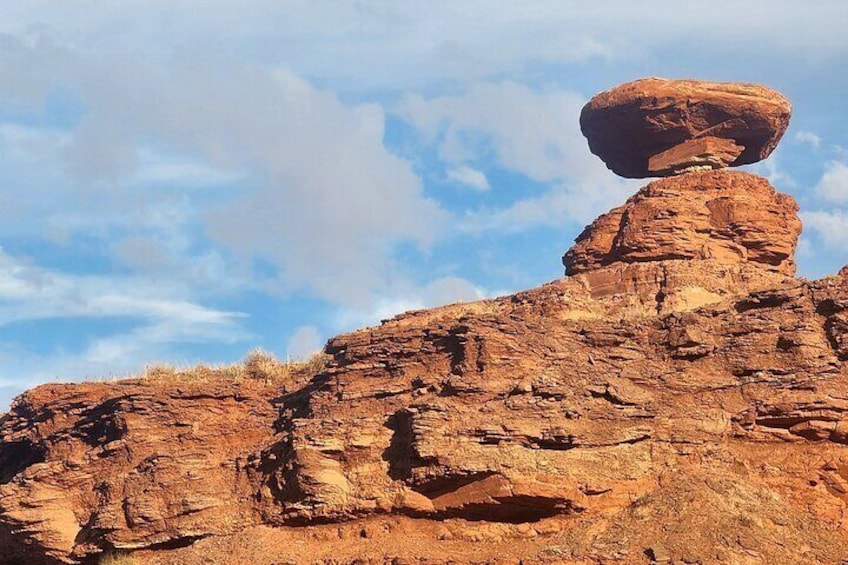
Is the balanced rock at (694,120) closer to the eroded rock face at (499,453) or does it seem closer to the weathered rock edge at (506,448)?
the weathered rock edge at (506,448)

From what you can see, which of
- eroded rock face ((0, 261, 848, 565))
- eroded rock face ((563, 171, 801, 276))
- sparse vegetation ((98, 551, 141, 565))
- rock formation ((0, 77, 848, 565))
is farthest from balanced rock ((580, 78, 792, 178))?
sparse vegetation ((98, 551, 141, 565))

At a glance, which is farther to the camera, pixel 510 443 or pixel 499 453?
pixel 510 443

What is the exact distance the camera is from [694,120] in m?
40.2

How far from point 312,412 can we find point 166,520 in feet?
13.2

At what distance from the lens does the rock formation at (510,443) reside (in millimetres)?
28859

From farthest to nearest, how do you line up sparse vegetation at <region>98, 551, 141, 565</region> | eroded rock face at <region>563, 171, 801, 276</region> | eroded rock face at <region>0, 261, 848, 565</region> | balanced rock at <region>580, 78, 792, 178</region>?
balanced rock at <region>580, 78, 792, 178</region> < eroded rock face at <region>563, 171, 801, 276</region> < sparse vegetation at <region>98, 551, 141, 565</region> < eroded rock face at <region>0, 261, 848, 565</region>

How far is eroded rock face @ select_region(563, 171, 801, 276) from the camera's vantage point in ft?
121

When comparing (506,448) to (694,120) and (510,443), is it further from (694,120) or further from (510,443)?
(694,120)

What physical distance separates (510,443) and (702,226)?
10.5 metres

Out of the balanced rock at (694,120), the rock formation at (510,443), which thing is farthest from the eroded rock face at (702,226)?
the balanced rock at (694,120)

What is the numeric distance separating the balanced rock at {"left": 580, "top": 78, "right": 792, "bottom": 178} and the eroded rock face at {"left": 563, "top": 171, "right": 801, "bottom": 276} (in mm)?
2313

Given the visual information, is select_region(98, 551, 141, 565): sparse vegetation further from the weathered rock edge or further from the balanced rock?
the balanced rock

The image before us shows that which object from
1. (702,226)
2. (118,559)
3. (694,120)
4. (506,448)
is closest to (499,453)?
(506,448)

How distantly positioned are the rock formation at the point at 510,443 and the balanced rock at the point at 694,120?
4.62 metres
